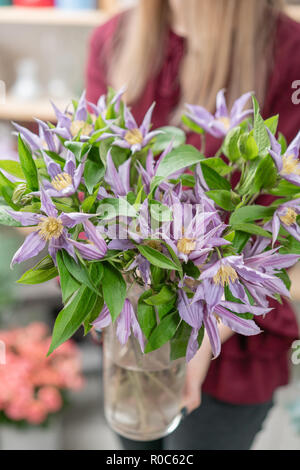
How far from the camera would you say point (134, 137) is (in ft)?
1.38

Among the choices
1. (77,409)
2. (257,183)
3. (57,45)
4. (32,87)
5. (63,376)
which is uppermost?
(257,183)

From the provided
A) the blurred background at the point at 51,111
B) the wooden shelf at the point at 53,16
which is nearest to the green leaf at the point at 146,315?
the blurred background at the point at 51,111

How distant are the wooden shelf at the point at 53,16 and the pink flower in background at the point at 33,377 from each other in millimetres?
929

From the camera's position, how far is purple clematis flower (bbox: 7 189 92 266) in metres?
0.32

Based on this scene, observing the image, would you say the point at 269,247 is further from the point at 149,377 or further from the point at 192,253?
the point at 149,377

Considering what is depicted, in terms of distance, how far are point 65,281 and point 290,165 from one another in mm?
191

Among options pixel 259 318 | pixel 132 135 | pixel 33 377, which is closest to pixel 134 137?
pixel 132 135

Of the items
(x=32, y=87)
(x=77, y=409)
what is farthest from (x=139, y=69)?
(x=77, y=409)

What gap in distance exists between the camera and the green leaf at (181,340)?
39 cm

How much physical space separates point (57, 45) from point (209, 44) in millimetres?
1002

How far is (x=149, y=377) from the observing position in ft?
1.70

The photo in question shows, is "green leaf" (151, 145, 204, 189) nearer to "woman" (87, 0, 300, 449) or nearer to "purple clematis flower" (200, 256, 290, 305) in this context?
"purple clematis flower" (200, 256, 290, 305)

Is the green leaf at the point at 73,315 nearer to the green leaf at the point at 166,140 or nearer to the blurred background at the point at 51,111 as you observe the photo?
the green leaf at the point at 166,140

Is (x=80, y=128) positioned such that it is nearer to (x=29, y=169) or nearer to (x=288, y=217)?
(x=29, y=169)
